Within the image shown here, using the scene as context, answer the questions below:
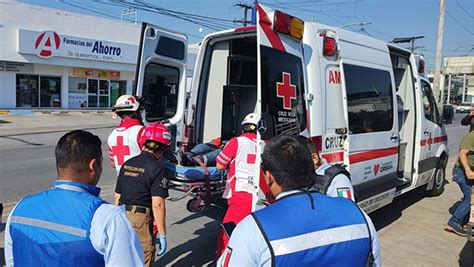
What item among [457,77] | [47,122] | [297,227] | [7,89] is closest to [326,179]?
[297,227]

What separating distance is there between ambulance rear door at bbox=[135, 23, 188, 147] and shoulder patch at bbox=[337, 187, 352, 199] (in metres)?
2.90

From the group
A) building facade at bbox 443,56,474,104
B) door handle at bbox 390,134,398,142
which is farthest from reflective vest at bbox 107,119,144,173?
building facade at bbox 443,56,474,104

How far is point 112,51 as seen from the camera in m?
27.4

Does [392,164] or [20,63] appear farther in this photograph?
[20,63]

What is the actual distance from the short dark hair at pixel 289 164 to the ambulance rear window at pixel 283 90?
6.19ft

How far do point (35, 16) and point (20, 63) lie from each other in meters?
2.95

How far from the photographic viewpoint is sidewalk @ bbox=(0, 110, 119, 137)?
16.1 m

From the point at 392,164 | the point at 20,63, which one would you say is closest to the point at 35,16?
the point at 20,63

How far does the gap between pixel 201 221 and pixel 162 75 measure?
7.02ft

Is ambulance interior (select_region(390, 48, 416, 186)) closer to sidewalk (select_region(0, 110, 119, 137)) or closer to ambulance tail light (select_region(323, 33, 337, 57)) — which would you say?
ambulance tail light (select_region(323, 33, 337, 57))

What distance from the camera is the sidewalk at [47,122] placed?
52.9 feet

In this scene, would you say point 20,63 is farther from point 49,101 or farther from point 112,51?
point 112,51

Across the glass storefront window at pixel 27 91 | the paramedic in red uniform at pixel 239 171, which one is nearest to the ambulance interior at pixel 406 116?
the paramedic in red uniform at pixel 239 171

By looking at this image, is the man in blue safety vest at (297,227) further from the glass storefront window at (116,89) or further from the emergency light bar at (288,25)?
the glass storefront window at (116,89)
